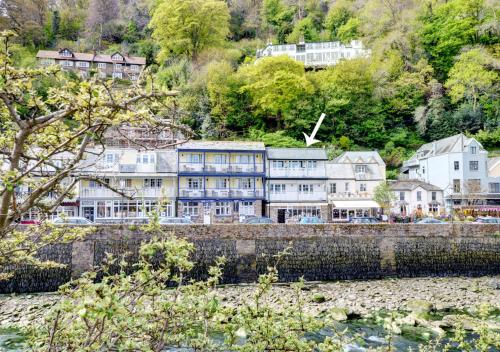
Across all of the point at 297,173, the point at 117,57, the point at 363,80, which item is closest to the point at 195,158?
the point at 297,173

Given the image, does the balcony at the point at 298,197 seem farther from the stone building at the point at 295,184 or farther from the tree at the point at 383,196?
the tree at the point at 383,196

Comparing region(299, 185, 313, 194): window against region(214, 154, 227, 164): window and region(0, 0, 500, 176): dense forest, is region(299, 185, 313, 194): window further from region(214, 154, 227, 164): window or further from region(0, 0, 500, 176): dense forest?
region(0, 0, 500, 176): dense forest

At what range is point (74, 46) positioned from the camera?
7438cm

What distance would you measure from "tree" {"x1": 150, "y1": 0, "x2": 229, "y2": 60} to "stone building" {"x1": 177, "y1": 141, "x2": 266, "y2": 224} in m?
32.7

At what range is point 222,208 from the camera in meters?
34.3

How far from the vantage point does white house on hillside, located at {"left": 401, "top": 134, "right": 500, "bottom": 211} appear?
38.2 meters

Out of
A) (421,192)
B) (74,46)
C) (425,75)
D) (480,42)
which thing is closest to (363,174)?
(421,192)

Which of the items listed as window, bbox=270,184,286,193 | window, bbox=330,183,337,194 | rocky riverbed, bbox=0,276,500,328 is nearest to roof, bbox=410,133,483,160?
window, bbox=330,183,337,194

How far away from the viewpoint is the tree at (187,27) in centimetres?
6247

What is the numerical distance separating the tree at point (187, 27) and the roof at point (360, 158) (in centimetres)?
3255

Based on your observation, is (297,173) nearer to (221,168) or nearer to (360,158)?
(221,168)

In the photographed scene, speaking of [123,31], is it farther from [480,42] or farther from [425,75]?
[480,42]

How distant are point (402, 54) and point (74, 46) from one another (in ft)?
188

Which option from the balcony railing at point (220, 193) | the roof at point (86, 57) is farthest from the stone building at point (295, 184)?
the roof at point (86, 57)
